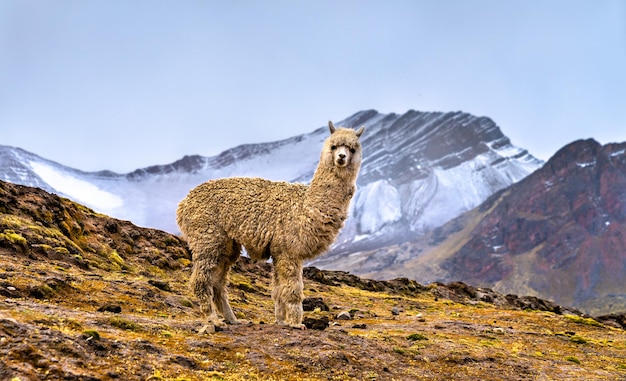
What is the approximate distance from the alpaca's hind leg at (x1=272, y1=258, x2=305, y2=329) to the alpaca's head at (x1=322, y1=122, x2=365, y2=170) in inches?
155

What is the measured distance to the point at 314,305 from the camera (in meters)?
44.3

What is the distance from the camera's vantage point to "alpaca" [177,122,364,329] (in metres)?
20.8

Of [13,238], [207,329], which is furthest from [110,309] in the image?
[13,238]

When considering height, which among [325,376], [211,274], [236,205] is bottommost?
[325,376]

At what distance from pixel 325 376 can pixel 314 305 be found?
26.7 metres

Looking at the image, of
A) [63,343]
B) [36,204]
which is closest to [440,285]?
[36,204]

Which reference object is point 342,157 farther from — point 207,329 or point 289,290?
point 207,329

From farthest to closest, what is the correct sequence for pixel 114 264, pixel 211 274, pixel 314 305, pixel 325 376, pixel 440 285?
pixel 440 285
pixel 314 305
pixel 114 264
pixel 211 274
pixel 325 376

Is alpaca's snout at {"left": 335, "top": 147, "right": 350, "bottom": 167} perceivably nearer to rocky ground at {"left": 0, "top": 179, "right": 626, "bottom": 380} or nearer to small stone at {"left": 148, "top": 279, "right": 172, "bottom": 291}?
rocky ground at {"left": 0, "top": 179, "right": 626, "bottom": 380}

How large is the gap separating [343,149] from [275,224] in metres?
3.60

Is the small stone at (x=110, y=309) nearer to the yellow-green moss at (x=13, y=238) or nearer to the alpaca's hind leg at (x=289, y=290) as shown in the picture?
the alpaca's hind leg at (x=289, y=290)

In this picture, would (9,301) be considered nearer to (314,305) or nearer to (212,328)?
(212,328)

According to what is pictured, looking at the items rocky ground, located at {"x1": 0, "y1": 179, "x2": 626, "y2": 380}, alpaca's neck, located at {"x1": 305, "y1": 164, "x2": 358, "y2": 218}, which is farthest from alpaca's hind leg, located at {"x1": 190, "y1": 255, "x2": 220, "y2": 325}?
alpaca's neck, located at {"x1": 305, "y1": 164, "x2": 358, "y2": 218}

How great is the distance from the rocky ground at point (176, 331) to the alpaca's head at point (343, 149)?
6175 mm
